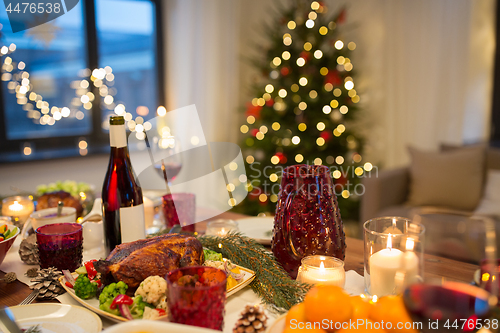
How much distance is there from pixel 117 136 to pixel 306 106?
2.32 m

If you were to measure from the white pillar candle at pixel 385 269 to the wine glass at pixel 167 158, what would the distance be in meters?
0.61

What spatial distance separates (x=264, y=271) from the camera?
26.9 inches

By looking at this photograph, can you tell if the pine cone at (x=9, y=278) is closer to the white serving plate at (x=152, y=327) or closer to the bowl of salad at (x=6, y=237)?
the bowl of salad at (x=6, y=237)

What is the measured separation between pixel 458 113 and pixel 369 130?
758mm

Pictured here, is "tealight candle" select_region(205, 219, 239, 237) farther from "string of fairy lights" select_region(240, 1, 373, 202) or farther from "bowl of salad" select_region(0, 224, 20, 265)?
"string of fairy lights" select_region(240, 1, 373, 202)

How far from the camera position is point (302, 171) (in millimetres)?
736

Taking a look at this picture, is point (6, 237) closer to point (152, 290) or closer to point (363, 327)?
point (152, 290)

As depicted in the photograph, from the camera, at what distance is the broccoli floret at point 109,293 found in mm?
599

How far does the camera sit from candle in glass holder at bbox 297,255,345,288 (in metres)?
0.63

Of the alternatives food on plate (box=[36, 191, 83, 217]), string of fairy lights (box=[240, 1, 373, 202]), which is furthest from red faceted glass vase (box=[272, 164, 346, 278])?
string of fairy lights (box=[240, 1, 373, 202])

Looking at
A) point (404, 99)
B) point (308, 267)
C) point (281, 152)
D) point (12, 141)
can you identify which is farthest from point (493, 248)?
point (404, 99)

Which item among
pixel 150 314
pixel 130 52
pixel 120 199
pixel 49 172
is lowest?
pixel 49 172

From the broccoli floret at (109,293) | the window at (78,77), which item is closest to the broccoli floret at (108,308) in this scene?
the broccoli floret at (109,293)

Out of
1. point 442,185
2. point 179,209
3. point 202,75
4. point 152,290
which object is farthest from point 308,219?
point 202,75
